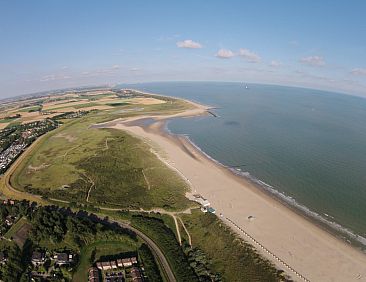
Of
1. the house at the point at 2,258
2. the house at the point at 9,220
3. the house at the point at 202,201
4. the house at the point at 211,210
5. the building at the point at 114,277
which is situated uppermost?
the house at the point at 202,201

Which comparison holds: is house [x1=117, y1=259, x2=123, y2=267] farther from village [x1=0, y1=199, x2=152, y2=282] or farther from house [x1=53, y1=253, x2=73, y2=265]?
house [x1=53, y1=253, x2=73, y2=265]

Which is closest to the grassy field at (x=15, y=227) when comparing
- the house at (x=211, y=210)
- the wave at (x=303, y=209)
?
the house at (x=211, y=210)

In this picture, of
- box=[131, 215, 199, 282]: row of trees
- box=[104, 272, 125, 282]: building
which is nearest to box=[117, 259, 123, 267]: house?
box=[104, 272, 125, 282]: building

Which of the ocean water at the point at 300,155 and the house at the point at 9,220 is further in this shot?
the ocean water at the point at 300,155

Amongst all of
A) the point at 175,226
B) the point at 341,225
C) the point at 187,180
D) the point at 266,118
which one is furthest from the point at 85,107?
the point at 341,225

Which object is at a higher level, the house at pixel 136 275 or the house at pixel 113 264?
the house at pixel 113 264

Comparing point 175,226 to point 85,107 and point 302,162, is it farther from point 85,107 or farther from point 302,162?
point 85,107

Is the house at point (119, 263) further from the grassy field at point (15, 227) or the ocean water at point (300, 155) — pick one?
the ocean water at point (300, 155)

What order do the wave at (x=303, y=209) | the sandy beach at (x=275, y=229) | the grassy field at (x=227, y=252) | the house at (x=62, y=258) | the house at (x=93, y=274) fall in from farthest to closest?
the wave at (x=303, y=209) < the house at (x=62, y=258) < the sandy beach at (x=275, y=229) < the grassy field at (x=227, y=252) < the house at (x=93, y=274)
